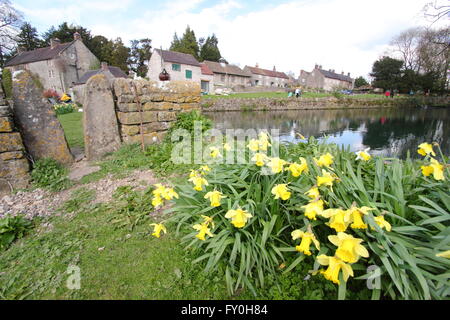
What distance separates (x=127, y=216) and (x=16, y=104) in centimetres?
337

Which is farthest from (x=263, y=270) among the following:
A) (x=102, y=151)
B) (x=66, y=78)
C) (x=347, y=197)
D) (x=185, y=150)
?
(x=66, y=78)

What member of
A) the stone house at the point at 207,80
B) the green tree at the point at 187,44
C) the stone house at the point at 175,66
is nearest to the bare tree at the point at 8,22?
the stone house at the point at 175,66

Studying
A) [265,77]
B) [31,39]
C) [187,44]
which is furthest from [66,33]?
[265,77]

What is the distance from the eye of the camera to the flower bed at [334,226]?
1.31 metres

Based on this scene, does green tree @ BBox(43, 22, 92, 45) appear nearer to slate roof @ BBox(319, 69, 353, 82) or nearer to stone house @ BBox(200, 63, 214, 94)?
stone house @ BBox(200, 63, 214, 94)

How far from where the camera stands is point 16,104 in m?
3.93

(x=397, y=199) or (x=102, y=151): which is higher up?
(x=397, y=199)

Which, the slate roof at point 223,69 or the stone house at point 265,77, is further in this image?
the stone house at point 265,77

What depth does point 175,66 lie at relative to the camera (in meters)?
30.4

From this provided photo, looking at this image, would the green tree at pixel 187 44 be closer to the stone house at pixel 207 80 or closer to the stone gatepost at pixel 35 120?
the stone house at pixel 207 80

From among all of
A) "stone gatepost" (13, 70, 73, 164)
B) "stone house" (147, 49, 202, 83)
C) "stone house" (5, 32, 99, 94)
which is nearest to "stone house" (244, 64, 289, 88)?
"stone house" (147, 49, 202, 83)

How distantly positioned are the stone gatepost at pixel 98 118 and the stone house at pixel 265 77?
4196cm
